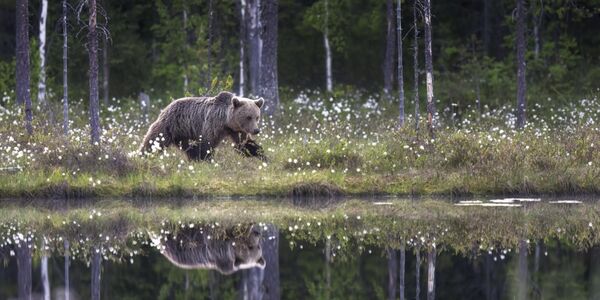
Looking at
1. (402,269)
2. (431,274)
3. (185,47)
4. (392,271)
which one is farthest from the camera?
(185,47)

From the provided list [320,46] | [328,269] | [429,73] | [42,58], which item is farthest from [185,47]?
[328,269]

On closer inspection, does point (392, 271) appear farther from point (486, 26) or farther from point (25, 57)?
point (486, 26)

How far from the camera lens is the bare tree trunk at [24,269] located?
10.3 meters

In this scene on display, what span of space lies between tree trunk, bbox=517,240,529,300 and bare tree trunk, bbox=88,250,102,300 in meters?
3.97

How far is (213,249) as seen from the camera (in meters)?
12.4

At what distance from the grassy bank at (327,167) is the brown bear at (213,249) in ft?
13.0

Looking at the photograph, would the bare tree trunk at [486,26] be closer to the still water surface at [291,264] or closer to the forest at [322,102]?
the forest at [322,102]

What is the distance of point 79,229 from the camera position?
13930 mm

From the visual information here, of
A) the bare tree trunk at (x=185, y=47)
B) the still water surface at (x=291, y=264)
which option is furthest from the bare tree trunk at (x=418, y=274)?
the bare tree trunk at (x=185, y=47)

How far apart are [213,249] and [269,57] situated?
1460cm

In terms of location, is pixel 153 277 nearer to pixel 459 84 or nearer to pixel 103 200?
pixel 103 200

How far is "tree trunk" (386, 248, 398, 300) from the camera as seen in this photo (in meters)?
10.1

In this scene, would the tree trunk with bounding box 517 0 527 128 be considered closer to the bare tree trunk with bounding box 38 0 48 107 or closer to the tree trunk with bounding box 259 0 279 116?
the tree trunk with bounding box 259 0 279 116

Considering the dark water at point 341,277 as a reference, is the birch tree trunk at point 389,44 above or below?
above
